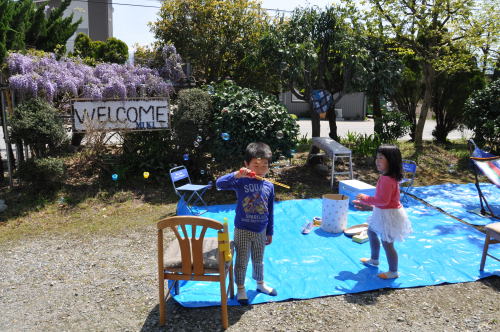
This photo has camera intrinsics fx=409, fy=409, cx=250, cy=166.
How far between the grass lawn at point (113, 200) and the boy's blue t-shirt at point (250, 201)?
2916mm

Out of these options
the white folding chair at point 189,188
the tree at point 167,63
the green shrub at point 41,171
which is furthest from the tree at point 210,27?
the green shrub at point 41,171

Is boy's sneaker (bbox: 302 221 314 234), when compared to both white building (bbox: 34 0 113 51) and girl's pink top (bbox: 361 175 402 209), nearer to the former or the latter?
girl's pink top (bbox: 361 175 402 209)

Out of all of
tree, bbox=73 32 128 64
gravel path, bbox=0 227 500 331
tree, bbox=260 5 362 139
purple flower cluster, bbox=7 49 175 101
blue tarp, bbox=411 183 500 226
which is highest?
tree, bbox=73 32 128 64

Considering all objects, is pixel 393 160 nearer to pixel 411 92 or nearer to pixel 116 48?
pixel 411 92

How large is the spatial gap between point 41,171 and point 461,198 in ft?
24.2

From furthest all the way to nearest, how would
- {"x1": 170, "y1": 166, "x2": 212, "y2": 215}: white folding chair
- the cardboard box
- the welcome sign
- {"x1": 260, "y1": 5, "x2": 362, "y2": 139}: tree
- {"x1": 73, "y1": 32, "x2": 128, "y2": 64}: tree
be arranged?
1. {"x1": 73, "y1": 32, "x2": 128, "y2": 64}: tree
2. {"x1": 260, "y1": 5, "x2": 362, "y2": 139}: tree
3. the welcome sign
4. {"x1": 170, "y1": 166, "x2": 212, "y2": 215}: white folding chair
5. the cardboard box

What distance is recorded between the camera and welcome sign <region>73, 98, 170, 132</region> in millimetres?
7844

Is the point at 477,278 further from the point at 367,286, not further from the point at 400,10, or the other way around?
the point at 400,10

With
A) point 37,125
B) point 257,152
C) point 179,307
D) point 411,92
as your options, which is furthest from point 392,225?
point 411,92

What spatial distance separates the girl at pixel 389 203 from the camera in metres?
4.03

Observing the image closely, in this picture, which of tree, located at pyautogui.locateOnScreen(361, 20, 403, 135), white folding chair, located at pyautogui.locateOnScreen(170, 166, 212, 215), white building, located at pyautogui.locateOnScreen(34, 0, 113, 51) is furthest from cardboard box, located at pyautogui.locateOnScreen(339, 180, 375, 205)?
white building, located at pyautogui.locateOnScreen(34, 0, 113, 51)

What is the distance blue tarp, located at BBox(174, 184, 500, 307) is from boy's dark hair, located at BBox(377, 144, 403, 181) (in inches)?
44.6

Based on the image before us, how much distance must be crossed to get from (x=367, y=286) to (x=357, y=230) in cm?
153

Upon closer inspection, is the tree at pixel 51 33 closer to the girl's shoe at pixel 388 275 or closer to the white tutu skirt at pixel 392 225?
the white tutu skirt at pixel 392 225
